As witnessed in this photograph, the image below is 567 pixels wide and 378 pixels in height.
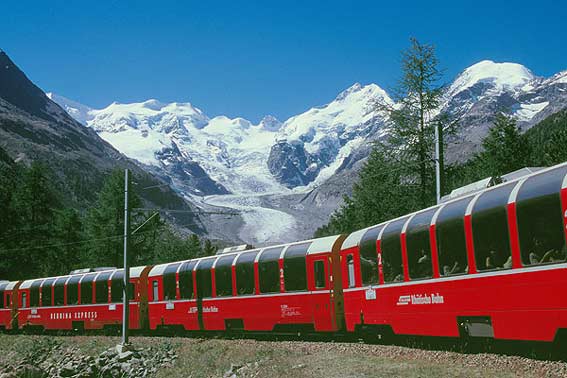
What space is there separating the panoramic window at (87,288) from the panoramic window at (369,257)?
2356 cm

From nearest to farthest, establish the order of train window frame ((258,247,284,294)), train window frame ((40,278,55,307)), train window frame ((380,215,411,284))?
1. train window frame ((380,215,411,284))
2. train window frame ((258,247,284,294))
3. train window frame ((40,278,55,307))

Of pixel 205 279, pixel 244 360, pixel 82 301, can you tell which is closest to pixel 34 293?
pixel 82 301

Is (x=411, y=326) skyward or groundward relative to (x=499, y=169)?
groundward

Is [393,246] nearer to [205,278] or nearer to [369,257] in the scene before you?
[369,257]

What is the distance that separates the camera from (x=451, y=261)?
1583 centimetres

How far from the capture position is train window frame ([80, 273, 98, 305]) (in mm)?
40366

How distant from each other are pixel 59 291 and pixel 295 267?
76.2 feet

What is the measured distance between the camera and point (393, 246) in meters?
19.0

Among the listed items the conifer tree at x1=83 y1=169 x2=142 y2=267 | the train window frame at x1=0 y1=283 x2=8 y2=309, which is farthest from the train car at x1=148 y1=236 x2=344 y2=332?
the conifer tree at x1=83 y1=169 x2=142 y2=267

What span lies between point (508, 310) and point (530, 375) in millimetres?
1875

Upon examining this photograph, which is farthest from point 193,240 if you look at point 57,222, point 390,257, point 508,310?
point 508,310

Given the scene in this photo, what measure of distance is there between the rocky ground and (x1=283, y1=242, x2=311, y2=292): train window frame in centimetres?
221

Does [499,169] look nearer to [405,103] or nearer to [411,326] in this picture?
[405,103]

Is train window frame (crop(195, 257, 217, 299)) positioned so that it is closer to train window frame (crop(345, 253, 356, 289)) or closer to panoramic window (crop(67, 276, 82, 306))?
train window frame (crop(345, 253, 356, 289))
